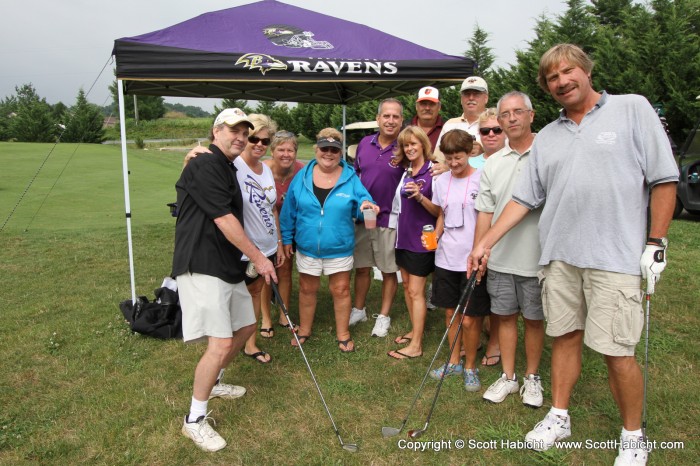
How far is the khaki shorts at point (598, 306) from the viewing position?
2227 millimetres

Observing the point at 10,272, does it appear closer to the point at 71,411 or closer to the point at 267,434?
the point at 71,411

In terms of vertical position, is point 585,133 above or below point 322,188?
above

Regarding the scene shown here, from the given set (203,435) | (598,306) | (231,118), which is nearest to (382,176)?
(231,118)

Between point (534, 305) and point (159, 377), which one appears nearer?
point (534, 305)

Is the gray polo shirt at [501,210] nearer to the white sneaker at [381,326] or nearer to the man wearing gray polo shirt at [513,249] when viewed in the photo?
the man wearing gray polo shirt at [513,249]

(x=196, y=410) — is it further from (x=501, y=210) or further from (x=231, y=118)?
(x=501, y=210)

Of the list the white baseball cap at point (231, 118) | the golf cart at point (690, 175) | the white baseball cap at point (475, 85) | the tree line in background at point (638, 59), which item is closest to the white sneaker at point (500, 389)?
the white baseball cap at point (231, 118)

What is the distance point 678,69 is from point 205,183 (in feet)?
44.9

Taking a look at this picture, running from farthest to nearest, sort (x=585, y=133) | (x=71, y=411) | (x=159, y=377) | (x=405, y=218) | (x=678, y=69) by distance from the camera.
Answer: (x=678, y=69) < (x=405, y=218) < (x=159, y=377) < (x=71, y=411) < (x=585, y=133)

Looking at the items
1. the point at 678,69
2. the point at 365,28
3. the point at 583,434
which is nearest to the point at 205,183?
the point at 583,434

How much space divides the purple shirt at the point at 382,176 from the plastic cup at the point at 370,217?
8.7 inches

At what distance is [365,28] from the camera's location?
5.19 meters

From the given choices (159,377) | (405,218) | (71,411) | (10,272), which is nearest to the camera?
(71,411)

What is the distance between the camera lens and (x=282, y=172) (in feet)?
13.5
